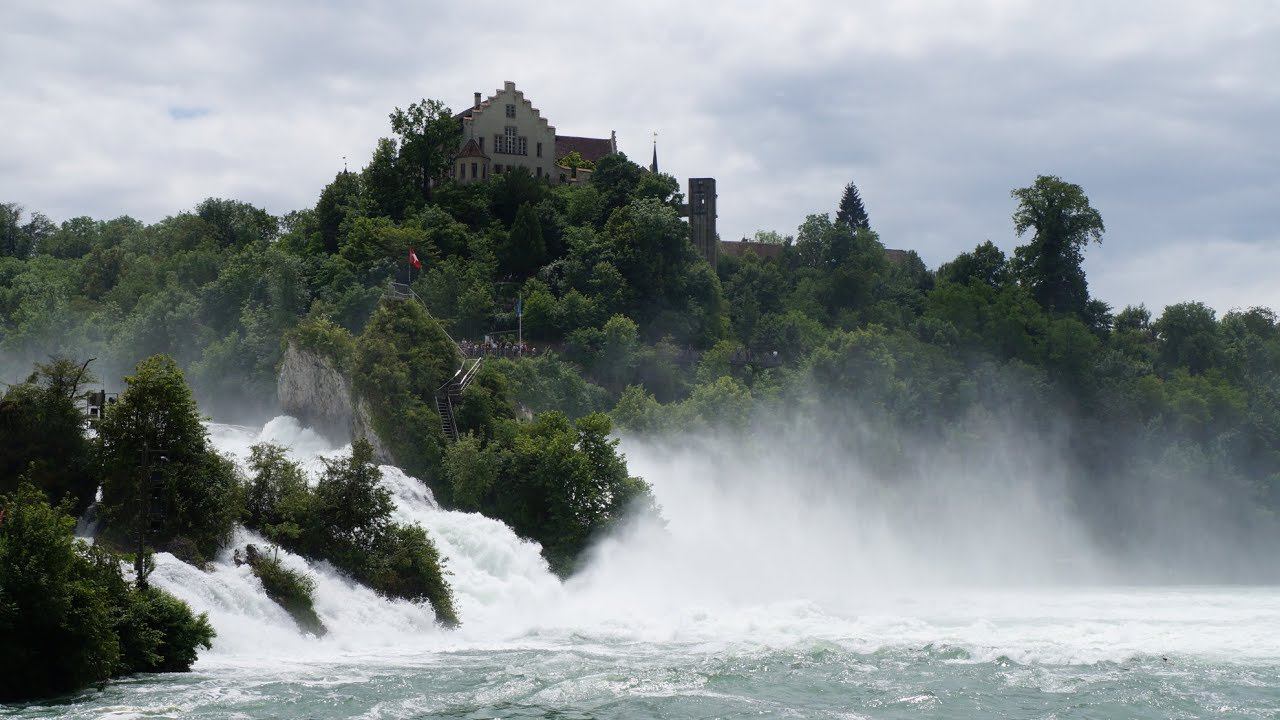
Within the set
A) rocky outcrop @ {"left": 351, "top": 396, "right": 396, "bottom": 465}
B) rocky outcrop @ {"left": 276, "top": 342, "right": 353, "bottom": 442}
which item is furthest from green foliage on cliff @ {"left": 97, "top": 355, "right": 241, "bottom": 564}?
rocky outcrop @ {"left": 276, "top": 342, "right": 353, "bottom": 442}

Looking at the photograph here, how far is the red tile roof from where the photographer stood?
114875 mm

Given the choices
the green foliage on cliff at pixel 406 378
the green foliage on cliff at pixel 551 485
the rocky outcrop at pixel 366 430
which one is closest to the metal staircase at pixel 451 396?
the green foliage on cliff at pixel 406 378

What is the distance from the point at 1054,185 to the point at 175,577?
8899 cm

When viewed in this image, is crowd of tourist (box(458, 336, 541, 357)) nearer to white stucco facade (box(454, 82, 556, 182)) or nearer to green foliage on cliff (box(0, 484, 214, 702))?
white stucco facade (box(454, 82, 556, 182))

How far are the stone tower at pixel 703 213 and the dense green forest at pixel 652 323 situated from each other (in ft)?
12.8

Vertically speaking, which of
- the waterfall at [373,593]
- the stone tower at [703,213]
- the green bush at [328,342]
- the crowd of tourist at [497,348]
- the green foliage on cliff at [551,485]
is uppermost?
the stone tower at [703,213]

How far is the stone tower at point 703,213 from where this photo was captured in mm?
111875

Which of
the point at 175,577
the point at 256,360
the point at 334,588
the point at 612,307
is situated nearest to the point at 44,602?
the point at 175,577

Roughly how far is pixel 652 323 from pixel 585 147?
99.1 ft

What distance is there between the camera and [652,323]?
90.5 m

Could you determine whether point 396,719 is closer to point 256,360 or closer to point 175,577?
point 175,577

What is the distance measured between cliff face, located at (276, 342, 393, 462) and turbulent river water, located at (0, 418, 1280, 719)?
1.06m

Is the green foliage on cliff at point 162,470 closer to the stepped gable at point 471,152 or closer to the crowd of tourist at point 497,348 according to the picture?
the crowd of tourist at point 497,348

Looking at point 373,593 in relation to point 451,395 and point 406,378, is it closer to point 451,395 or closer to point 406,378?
point 406,378
